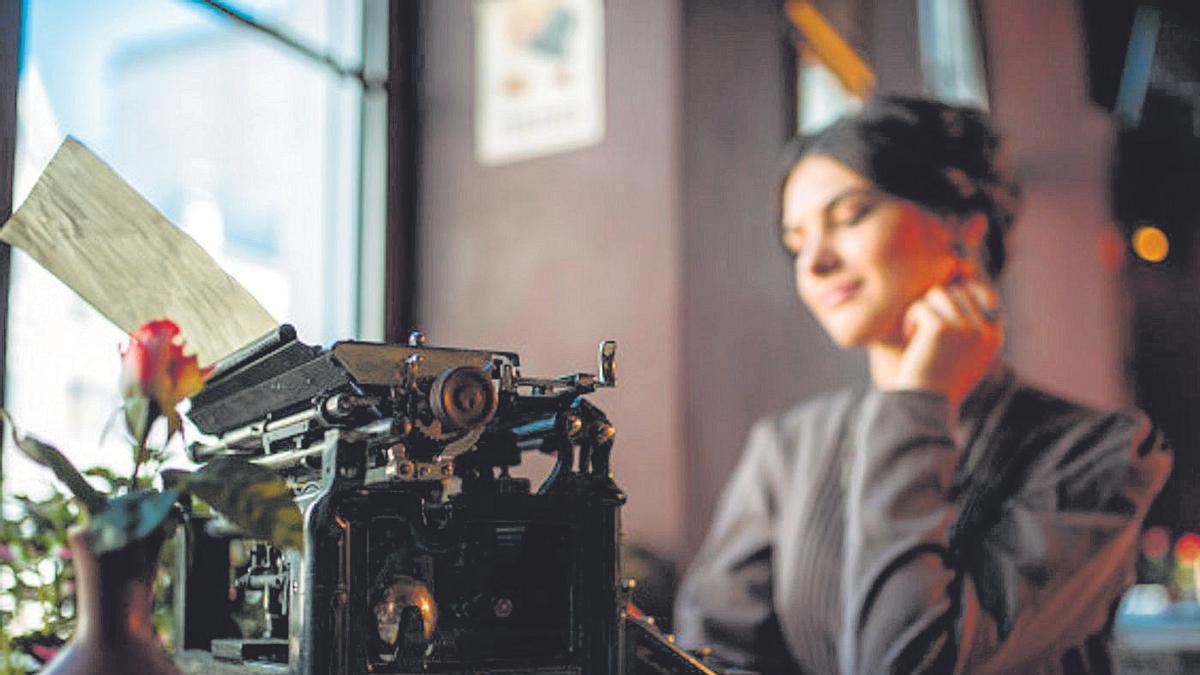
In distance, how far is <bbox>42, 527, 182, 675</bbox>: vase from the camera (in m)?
1.10

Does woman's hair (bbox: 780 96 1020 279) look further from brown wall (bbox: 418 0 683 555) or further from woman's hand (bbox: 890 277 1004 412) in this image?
brown wall (bbox: 418 0 683 555)

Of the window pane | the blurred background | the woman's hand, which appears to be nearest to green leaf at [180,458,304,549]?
the window pane

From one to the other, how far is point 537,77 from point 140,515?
8.65 feet

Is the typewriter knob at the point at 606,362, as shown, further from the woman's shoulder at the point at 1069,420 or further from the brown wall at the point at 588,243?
the brown wall at the point at 588,243

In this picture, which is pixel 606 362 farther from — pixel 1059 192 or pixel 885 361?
pixel 1059 192

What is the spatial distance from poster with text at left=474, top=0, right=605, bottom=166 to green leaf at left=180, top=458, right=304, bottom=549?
2.39 m

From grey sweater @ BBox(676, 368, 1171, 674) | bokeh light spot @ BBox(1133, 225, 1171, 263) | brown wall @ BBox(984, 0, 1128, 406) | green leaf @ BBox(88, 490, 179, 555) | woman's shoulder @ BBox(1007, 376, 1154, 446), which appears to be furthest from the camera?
bokeh light spot @ BBox(1133, 225, 1171, 263)

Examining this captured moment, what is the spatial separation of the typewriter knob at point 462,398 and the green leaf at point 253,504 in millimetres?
179

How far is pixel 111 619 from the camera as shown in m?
1.12

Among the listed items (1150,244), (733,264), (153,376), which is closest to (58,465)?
(153,376)

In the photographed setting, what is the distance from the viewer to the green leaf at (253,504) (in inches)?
45.8

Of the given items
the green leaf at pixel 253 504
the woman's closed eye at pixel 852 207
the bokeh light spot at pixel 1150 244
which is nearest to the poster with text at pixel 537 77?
the woman's closed eye at pixel 852 207

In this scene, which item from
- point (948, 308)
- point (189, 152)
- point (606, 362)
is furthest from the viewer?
point (189, 152)

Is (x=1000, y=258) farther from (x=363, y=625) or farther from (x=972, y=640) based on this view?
(x=363, y=625)
